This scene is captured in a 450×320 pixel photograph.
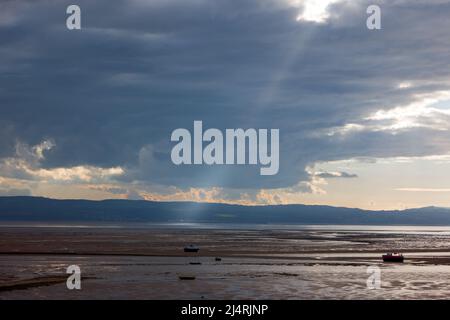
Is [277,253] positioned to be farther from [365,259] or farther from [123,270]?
[123,270]

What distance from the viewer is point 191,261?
9050 centimetres

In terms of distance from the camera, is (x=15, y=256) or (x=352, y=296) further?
(x=15, y=256)

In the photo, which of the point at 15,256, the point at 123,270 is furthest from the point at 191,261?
the point at 15,256

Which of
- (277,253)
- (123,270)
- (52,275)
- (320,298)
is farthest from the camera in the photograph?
(277,253)
